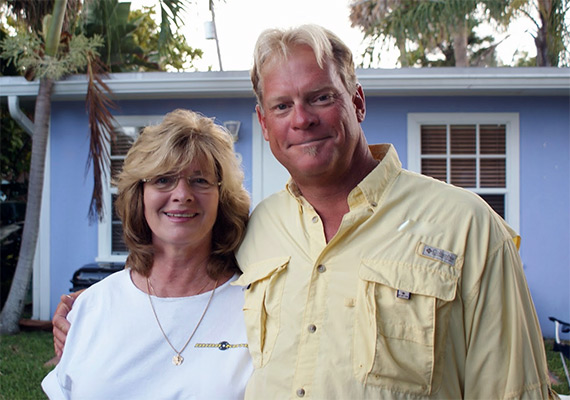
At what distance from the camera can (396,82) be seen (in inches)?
247

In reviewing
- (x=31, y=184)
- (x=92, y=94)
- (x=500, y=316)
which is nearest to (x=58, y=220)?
(x=31, y=184)

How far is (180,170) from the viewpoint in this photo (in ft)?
7.19

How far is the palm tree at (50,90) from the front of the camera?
620cm

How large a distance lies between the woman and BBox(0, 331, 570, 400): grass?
2894 mm

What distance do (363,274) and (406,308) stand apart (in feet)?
0.57

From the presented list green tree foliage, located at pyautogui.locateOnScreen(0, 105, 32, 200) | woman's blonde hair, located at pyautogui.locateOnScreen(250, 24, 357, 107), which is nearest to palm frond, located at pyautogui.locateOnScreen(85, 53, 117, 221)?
green tree foliage, located at pyautogui.locateOnScreen(0, 105, 32, 200)

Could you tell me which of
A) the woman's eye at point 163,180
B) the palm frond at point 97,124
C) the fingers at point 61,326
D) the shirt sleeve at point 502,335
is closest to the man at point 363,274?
the shirt sleeve at point 502,335

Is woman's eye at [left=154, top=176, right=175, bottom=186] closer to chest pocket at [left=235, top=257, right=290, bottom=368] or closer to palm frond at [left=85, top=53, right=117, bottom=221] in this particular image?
chest pocket at [left=235, top=257, right=290, bottom=368]

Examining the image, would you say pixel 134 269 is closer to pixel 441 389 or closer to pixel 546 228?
pixel 441 389

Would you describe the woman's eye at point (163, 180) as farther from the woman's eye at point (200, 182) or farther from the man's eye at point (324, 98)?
the man's eye at point (324, 98)

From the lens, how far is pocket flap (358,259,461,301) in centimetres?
166

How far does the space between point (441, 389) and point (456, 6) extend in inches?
383

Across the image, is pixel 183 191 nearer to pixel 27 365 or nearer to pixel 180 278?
pixel 180 278

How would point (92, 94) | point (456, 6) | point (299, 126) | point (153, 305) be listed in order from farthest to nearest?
point (456, 6), point (92, 94), point (153, 305), point (299, 126)
